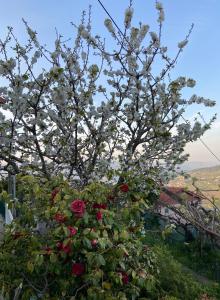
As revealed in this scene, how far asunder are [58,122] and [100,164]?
1357 mm

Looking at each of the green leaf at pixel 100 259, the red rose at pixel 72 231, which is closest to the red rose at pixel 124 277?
the green leaf at pixel 100 259

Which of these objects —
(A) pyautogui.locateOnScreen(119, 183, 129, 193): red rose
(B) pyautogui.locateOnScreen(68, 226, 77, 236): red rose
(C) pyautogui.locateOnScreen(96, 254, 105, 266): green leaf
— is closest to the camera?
(C) pyautogui.locateOnScreen(96, 254, 105, 266): green leaf

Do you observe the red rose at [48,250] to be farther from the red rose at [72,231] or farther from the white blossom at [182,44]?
the white blossom at [182,44]

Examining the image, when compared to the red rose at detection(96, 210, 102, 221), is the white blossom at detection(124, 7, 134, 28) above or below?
above

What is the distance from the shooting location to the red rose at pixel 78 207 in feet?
12.4

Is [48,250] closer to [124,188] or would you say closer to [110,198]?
[110,198]

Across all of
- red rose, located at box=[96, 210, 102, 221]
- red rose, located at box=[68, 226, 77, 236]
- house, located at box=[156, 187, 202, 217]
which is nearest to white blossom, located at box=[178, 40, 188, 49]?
house, located at box=[156, 187, 202, 217]

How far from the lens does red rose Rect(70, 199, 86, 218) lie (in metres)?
3.78

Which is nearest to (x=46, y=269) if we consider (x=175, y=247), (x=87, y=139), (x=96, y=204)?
(x=96, y=204)

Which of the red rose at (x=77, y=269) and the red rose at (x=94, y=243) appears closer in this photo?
the red rose at (x=94, y=243)

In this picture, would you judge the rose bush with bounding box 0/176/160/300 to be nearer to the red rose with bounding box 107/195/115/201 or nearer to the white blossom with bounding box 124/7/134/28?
the red rose with bounding box 107/195/115/201

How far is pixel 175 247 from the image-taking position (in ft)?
38.7

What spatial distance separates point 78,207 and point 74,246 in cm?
40

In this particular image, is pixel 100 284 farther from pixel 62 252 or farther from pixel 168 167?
pixel 168 167
